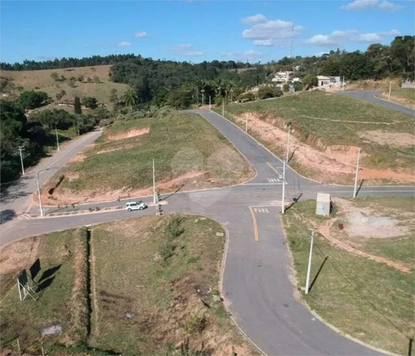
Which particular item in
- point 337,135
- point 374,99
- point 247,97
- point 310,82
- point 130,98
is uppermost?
point 310,82

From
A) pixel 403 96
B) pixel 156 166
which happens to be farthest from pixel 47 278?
pixel 403 96

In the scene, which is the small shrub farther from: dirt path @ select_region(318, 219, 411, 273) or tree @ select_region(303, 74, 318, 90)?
tree @ select_region(303, 74, 318, 90)

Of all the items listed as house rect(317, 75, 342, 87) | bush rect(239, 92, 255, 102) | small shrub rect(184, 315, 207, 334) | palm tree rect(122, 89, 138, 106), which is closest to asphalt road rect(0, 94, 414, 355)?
small shrub rect(184, 315, 207, 334)

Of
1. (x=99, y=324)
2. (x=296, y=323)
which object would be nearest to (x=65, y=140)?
(x=99, y=324)

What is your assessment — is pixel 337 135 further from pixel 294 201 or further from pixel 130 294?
pixel 130 294

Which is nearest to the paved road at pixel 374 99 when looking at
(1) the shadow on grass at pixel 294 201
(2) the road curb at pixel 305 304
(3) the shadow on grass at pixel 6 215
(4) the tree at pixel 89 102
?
(1) the shadow on grass at pixel 294 201

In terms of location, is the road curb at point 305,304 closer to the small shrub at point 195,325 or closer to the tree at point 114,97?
the small shrub at point 195,325

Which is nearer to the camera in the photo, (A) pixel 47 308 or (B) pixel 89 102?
(A) pixel 47 308

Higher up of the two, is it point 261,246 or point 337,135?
point 337,135
